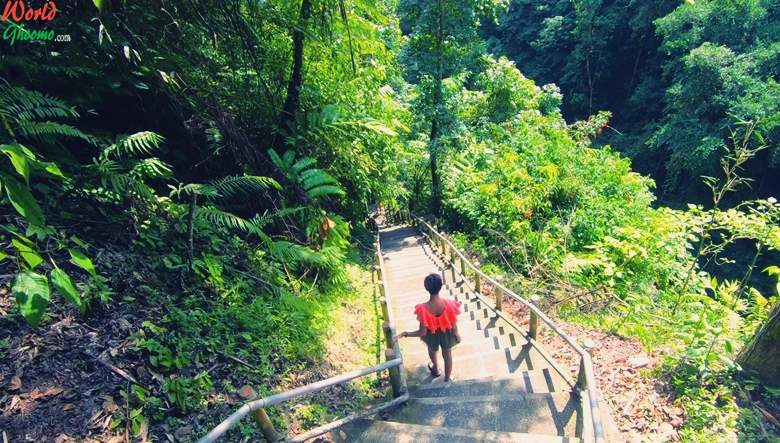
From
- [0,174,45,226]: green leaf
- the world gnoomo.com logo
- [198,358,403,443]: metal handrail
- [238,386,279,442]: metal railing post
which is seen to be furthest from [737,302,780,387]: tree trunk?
the world gnoomo.com logo

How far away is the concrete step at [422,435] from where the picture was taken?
2943mm

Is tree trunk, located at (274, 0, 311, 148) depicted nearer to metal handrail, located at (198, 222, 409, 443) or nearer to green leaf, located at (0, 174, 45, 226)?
metal handrail, located at (198, 222, 409, 443)

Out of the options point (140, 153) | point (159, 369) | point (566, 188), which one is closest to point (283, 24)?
point (140, 153)

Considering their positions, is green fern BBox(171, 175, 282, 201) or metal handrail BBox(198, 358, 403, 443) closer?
metal handrail BBox(198, 358, 403, 443)

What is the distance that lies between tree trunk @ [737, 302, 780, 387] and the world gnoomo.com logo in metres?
6.69

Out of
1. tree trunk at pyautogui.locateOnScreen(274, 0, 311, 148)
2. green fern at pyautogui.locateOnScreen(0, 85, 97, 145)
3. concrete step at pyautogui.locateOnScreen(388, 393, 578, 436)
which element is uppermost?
tree trunk at pyautogui.locateOnScreen(274, 0, 311, 148)

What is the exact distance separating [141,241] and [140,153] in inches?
50.4

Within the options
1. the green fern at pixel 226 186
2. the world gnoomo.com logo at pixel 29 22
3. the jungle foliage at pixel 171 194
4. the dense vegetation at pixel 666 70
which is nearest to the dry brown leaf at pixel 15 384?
the jungle foliage at pixel 171 194

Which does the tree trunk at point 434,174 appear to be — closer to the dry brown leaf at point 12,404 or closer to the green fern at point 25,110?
the green fern at point 25,110

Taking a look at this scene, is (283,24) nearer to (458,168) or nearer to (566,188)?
(566,188)

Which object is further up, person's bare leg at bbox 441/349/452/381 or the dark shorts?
the dark shorts

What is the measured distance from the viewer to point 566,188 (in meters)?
10.4

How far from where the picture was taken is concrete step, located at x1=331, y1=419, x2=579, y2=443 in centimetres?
294

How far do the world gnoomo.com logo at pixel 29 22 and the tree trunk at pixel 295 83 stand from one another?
2.51 metres
